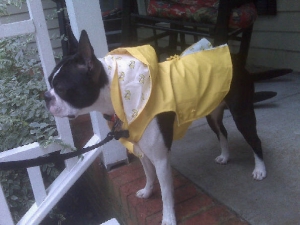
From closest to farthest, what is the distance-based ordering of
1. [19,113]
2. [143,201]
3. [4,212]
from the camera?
[4,212] → [143,201] → [19,113]

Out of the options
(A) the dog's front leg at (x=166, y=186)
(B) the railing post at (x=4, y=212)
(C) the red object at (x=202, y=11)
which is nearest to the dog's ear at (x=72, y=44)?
(A) the dog's front leg at (x=166, y=186)

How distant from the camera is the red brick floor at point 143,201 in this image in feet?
6.22

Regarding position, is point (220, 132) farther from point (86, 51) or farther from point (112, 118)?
point (86, 51)

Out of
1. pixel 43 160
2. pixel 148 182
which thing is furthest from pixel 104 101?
pixel 148 182

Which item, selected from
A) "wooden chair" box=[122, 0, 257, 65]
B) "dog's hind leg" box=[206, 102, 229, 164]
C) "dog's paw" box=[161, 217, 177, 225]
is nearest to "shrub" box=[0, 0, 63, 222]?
"dog's paw" box=[161, 217, 177, 225]

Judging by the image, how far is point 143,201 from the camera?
2.14 meters

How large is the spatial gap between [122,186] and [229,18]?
1684 mm

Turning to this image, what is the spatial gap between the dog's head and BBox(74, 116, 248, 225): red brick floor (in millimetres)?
746

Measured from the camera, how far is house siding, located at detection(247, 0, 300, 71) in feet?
12.9

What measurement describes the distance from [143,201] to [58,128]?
0.70m

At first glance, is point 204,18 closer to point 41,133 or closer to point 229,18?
point 229,18

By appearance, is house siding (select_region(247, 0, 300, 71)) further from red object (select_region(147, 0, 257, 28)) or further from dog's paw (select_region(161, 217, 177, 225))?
dog's paw (select_region(161, 217, 177, 225))

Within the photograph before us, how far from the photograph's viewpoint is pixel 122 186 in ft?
7.63

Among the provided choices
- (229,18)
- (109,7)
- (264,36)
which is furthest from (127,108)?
(109,7)
